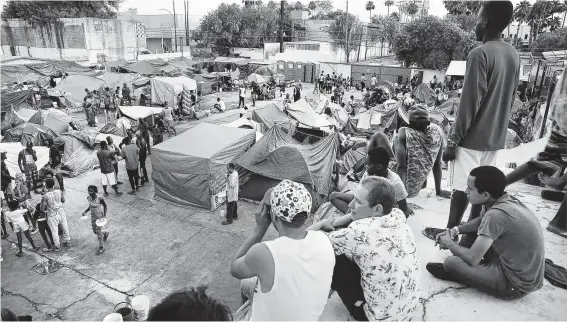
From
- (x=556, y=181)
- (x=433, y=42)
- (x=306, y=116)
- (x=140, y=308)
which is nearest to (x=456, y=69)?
(x=433, y=42)

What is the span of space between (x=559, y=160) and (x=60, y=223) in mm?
8764

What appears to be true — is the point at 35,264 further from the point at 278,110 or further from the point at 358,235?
the point at 278,110

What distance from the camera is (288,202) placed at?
2230 millimetres

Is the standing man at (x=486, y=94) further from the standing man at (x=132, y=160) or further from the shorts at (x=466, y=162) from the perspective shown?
the standing man at (x=132, y=160)

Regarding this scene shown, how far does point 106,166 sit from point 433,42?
88.3 ft

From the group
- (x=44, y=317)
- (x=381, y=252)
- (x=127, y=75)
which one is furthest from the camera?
(x=127, y=75)

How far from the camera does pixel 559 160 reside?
12.2ft

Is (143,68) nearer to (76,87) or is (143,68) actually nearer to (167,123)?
(76,87)

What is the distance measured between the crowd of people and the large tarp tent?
6.05 m

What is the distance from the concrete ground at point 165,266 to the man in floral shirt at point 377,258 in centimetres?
41

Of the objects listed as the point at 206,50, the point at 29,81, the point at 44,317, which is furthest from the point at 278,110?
the point at 206,50

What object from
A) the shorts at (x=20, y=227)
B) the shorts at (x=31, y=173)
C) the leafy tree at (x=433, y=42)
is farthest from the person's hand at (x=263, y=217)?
the leafy tree at (x=433, y=42)

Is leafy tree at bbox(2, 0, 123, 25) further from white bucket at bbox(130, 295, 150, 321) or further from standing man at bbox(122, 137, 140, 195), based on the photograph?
white bucket at bbox(130, 295, 150, 321)

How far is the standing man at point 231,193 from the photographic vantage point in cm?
881
